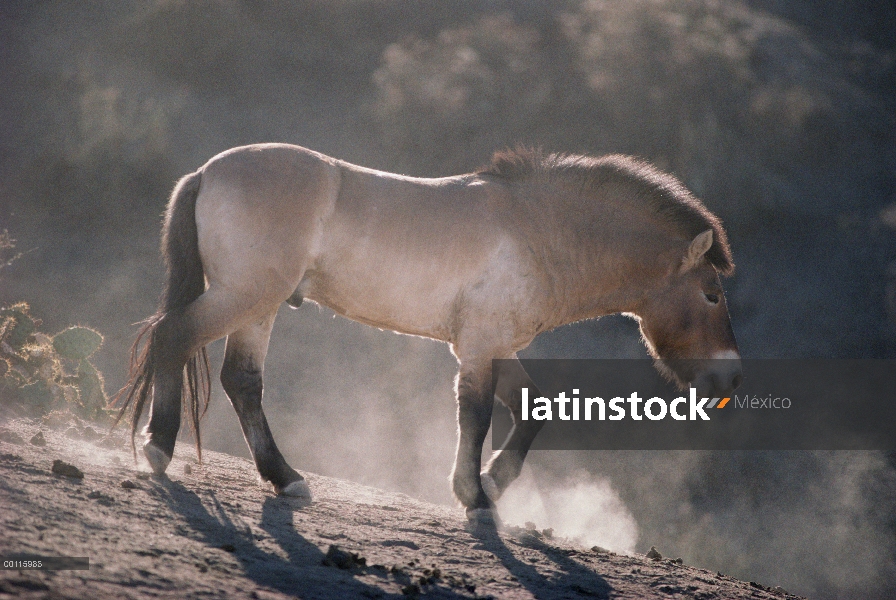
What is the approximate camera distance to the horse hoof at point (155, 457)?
4.58m

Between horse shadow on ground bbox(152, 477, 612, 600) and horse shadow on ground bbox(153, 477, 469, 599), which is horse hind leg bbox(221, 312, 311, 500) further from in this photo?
horse shadow on ground bbox(153, 477, 469, 599)

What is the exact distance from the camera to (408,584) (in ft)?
10.8

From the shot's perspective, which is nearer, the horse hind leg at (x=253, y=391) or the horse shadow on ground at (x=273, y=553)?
the horse shadow on ground at (x=273, y=553)

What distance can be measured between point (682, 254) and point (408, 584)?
3539 mm

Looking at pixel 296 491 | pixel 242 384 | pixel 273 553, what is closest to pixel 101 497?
pixel 273 553

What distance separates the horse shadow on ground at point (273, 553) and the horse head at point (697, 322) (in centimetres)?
318

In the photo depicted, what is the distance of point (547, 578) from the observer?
3.87 meters

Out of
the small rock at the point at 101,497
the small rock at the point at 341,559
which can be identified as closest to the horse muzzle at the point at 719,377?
the small rock at the point at 341,559

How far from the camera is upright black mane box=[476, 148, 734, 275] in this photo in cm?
584

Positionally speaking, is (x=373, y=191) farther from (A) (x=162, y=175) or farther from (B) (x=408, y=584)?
(A) (x=162, y=175)

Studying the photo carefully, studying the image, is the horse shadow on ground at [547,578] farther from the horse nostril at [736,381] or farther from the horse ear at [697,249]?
the horse ear at [697,249]

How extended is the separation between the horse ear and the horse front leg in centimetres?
175

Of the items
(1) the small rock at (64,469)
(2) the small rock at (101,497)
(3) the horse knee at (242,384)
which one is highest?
(3) the horse knee at (242,384)

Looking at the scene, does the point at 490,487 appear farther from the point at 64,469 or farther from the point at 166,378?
the point at 64,469
